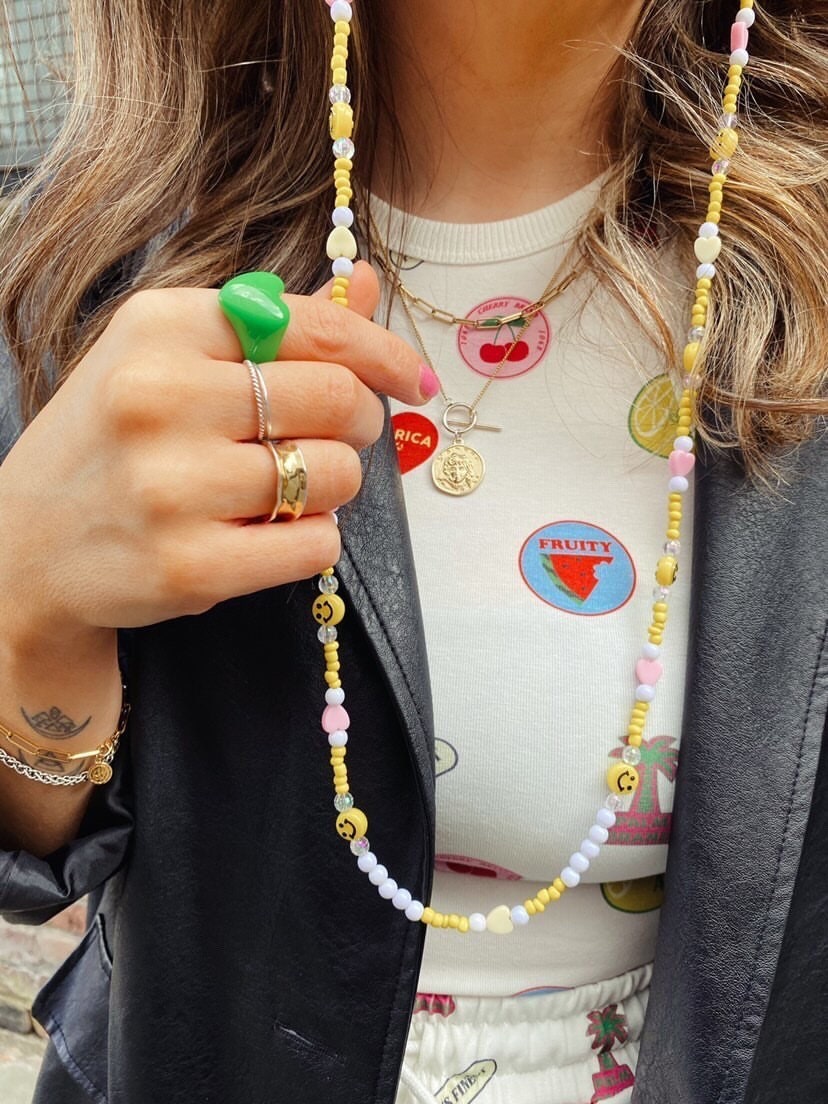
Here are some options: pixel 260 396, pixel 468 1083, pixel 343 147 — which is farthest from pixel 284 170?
pixel 468 1083

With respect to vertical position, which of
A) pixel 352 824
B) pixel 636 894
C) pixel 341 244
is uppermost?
pixel 341 244

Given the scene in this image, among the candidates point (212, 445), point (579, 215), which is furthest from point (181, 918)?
point (579, 215)

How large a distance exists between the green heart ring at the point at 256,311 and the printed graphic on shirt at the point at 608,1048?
0.72 m

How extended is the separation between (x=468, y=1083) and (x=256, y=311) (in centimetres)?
75

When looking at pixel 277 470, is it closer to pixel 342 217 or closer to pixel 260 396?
pixel 260 396

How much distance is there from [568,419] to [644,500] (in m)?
0.11

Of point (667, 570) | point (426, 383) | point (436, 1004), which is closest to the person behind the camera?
point (426, 383)

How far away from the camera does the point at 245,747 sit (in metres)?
0.80

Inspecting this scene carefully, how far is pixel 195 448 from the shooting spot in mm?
562

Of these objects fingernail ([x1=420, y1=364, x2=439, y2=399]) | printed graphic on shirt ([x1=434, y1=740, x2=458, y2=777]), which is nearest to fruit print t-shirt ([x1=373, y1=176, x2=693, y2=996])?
printed graphic on shirt ([x1=434, y1=740, x2=458, y2=777])

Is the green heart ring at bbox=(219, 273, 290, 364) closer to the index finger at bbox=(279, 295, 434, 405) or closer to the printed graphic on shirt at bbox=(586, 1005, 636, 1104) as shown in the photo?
the index finger at bbox=(279, 295, 434, 405)

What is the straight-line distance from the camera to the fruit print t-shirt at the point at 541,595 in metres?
0.77

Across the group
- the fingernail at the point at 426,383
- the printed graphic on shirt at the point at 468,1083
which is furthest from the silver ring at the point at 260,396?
the printed graphic on shirt at the point at 468,1083

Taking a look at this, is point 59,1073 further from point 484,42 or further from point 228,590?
point 484,42
